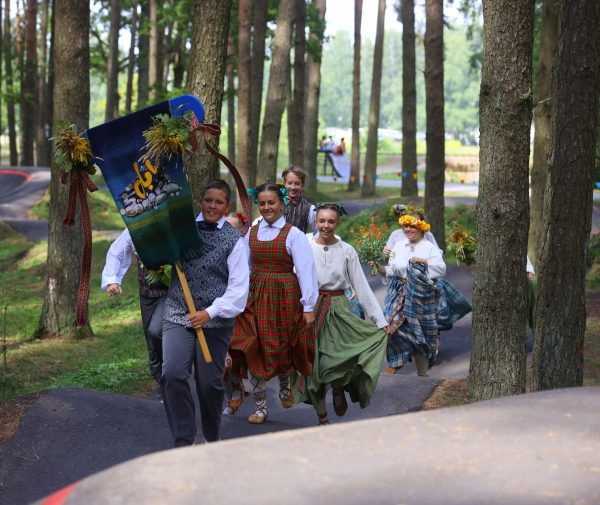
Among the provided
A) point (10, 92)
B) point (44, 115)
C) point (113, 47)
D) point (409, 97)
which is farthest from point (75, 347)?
point (10, 92)

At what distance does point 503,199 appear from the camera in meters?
8.53

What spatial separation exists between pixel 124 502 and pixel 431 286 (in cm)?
934

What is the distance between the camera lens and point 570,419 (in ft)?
13.4

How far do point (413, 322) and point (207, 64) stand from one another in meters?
3.69

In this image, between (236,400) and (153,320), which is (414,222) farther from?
(153,320)

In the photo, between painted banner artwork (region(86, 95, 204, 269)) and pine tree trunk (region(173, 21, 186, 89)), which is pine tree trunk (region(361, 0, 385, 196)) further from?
painted banner artwork (region(86, 95, 204, 269))

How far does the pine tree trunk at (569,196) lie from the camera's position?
357 inches

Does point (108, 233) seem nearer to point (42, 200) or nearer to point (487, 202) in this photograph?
point (42, 200)

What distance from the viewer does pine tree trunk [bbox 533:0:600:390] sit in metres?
9.08

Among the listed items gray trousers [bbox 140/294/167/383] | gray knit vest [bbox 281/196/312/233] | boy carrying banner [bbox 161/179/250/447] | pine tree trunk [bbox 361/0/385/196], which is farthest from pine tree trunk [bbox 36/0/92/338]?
pine tree trunk [bbox 361/0/385/196]

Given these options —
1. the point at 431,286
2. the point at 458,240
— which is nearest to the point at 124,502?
the point at 431,286

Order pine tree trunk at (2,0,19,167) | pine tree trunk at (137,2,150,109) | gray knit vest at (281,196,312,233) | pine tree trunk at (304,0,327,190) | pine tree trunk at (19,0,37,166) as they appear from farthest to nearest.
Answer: pine tree trunk at (2,0,19,167), pine tree trunk at (19,0,37,166), pine tree trunk at (137,2,150,109), pine tree trunk at (304,0,327,190), gray knit vest at (281,196,312,233)

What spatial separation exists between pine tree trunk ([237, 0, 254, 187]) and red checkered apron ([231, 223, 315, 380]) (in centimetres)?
1186

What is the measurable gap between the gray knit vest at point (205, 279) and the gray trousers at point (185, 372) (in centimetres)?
9
